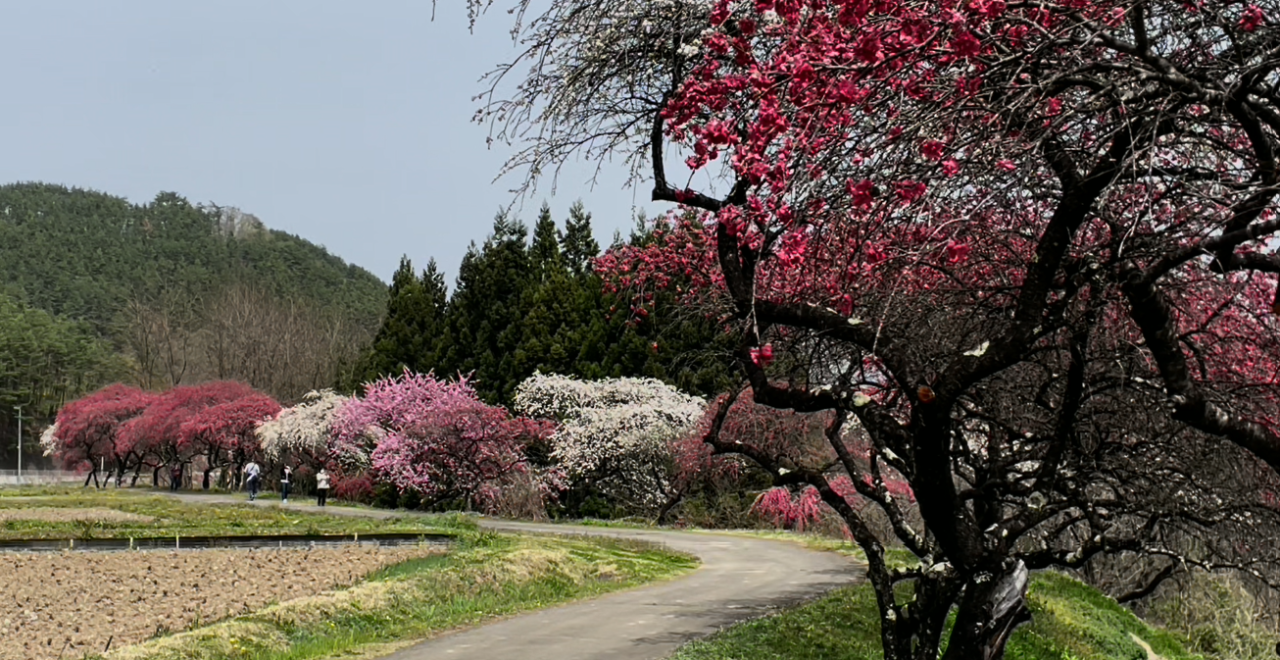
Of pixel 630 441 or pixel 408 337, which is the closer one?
pixel 630 441

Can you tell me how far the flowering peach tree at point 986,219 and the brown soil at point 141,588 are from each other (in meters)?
5.87

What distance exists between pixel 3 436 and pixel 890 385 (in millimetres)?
85173

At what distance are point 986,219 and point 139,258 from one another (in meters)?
112

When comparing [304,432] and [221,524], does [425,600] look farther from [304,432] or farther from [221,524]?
[304,432]

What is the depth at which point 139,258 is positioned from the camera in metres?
108

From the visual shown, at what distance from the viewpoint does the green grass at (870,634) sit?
10.5 meters

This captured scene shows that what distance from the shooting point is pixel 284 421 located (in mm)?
41938

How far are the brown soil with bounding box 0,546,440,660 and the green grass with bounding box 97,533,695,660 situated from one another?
605mm

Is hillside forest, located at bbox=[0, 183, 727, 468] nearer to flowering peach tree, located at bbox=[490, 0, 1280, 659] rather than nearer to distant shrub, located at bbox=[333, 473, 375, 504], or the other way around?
flowering peach tree, located at bbox=[490, 0, 1280, 659]

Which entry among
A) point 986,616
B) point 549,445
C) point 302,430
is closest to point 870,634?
point 986,616

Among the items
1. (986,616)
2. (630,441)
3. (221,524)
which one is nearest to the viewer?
(986,616)

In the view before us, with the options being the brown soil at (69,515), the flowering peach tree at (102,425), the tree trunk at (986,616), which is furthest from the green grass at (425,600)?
the flowering peach tree at (102,425)

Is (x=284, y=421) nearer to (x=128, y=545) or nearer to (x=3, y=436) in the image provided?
(x=128, y=545)

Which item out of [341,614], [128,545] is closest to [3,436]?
[128,545]
